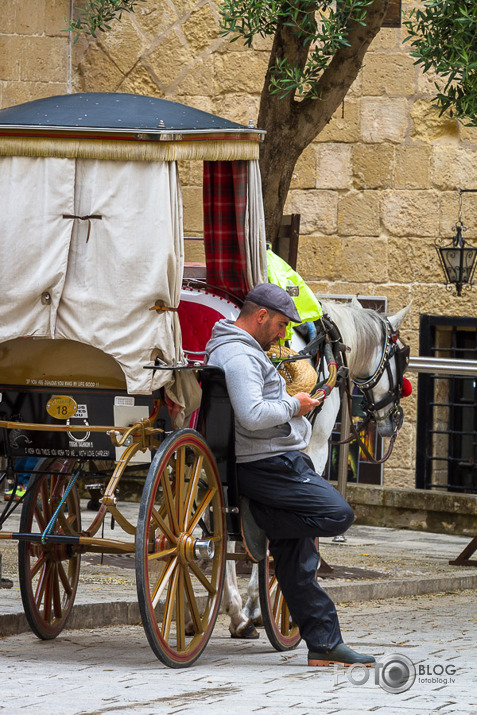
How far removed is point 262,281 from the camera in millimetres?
6672

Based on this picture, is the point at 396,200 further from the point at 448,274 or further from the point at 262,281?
the point at 262,281

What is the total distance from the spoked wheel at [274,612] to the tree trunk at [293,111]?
140 inches

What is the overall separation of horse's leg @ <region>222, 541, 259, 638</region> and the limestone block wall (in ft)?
27.6

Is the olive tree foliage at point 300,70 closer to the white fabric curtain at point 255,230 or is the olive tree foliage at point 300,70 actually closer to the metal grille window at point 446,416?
the white fabric curtain at point 255,230

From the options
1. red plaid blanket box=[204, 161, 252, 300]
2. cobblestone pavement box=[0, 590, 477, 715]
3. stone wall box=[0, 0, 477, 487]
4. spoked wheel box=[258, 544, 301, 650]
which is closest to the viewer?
cobblestone pavement box=[0, 590, 477, 715]

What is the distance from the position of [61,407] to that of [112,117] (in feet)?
4.33

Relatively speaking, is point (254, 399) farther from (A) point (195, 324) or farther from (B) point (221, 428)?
(A) point (195, 324)

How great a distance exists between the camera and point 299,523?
5.96m

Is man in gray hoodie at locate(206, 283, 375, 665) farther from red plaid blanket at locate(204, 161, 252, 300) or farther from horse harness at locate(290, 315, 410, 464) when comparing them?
horse harness at locate(290, 315, 410, 464)

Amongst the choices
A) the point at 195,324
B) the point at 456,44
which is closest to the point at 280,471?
the point at 195,324

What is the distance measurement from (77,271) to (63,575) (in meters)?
1.71

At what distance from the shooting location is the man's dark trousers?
5910mm

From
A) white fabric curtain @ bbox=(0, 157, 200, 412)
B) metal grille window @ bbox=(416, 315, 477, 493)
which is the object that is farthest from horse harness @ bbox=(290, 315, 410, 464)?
metal grille window @ bbox=(416, 315, 477, 493)

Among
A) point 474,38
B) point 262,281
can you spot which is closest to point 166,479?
point 262,281
